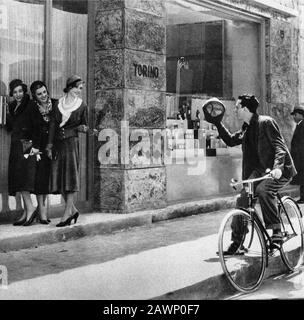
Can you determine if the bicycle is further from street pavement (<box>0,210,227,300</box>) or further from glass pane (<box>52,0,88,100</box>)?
glass pane (<box>52,0,88,100</box>)

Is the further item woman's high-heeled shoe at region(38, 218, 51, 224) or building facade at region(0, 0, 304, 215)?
building facade at region(0, 0, 304, 215)

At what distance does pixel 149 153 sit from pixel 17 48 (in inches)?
95.4

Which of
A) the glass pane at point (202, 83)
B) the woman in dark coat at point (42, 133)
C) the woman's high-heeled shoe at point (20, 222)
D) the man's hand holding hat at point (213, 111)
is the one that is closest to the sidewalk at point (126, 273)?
the woman's high-heeled shoe at point (20, 222)

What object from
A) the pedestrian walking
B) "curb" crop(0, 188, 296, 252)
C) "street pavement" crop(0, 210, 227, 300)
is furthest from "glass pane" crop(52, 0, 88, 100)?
the pedestrian walking

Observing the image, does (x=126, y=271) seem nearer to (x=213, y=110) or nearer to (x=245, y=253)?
(x=245, y=253)

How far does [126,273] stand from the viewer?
5613mm

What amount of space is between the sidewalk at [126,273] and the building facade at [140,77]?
83 centimetres

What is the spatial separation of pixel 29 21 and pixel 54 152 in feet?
5.84

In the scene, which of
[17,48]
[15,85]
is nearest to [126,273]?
[15,85]

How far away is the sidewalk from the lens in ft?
16.1

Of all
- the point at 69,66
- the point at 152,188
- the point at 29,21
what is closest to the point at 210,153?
the point at 152,188

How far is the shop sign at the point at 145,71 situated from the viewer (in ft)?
28.6

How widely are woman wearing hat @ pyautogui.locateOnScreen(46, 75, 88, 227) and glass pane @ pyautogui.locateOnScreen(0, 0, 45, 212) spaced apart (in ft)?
2.08
